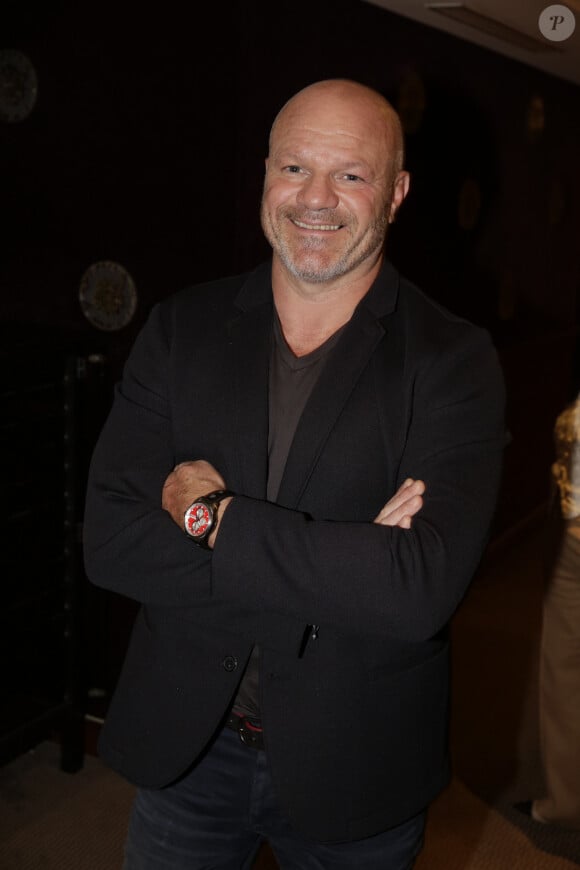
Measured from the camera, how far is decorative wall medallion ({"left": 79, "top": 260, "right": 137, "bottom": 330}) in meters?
3.46

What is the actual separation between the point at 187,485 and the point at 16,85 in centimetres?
192

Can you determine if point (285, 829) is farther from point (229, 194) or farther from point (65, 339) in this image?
point (229, 194)

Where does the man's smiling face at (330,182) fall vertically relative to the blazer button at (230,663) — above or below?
above

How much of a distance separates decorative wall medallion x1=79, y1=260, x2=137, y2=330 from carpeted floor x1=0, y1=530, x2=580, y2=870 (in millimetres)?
1639

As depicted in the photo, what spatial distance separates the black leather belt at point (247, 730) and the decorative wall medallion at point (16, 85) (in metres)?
2.18

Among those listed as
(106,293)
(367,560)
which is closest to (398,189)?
(367,560)

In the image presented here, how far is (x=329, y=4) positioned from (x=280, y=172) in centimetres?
232

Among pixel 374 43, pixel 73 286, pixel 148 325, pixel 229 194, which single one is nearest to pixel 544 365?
pixel 374 43

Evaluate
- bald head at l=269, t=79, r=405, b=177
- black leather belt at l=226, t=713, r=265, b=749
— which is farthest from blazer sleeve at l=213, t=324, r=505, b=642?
bald head at l=269, t=79, r=405, b=177

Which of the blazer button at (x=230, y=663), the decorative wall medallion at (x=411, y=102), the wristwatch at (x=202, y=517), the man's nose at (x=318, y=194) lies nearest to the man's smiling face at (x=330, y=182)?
the man's nose at (x=318, y=194)

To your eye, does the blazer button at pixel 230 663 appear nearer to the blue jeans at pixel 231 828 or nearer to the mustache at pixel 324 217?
the blue jeans at pixel 231 828

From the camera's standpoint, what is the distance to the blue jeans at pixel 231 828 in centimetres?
190

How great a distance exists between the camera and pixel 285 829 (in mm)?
1925

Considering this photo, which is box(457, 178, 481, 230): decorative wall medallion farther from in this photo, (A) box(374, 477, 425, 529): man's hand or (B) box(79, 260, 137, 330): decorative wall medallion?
(A) box(374, 477, 425, 529): man's hand
